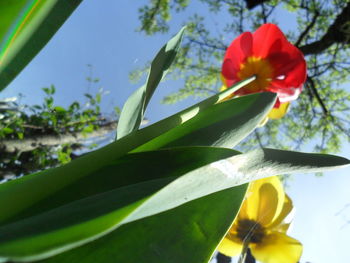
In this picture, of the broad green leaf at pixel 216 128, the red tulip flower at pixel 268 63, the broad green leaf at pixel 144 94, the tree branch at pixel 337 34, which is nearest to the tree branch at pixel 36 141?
the red tulip flower at pixel 268 63

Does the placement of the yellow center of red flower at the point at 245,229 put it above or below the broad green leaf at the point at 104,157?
below

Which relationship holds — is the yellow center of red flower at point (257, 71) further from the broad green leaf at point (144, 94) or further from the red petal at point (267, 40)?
the broad green leaf at point (144, 94)

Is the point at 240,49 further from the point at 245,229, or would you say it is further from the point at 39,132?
the point at 39,132

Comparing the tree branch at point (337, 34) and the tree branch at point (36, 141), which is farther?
the tree branch at point (337, 34)

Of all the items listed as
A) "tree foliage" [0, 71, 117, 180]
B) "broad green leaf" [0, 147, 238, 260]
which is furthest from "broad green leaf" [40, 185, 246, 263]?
"tree foliage" [0, 71, 117, 180]

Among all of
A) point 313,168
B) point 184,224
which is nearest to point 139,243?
point 184,224

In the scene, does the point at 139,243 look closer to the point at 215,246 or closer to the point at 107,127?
the point at 215,246
